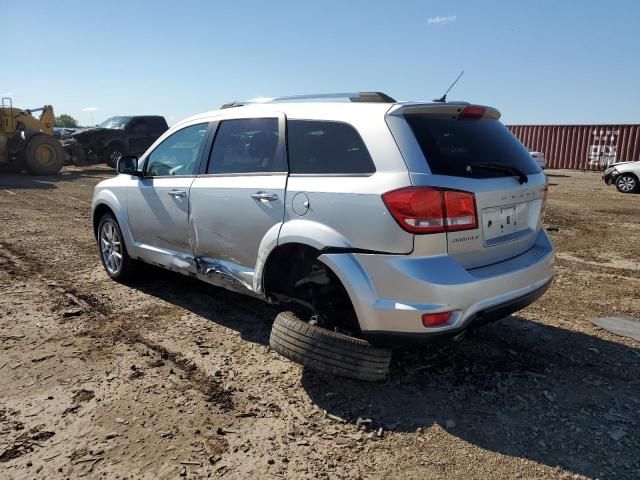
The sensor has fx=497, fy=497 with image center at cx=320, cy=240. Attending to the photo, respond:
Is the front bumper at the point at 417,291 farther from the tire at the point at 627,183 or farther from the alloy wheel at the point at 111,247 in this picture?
the tire at the point at 627,183

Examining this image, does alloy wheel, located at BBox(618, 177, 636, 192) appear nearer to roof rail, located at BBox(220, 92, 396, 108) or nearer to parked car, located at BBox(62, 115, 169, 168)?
roof rail, located at BBox(220, 92, 396, 108)

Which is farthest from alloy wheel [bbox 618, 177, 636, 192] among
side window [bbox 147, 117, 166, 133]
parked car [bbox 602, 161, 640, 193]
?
side window [bbox 147, 117, 166, 133]

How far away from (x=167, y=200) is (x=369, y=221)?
2.27 m

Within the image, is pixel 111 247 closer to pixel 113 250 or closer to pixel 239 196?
pixel 113 250

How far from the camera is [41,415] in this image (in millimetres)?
2854

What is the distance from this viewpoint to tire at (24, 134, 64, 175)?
684 inches

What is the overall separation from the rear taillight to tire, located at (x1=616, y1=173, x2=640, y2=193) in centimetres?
1473

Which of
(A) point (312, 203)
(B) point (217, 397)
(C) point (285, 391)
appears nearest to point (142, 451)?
(B) point (217, 397)

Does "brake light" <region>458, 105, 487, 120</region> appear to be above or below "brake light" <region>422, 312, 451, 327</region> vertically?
above

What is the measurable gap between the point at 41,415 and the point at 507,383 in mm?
2828

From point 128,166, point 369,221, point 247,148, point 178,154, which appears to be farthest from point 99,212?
point 369,221

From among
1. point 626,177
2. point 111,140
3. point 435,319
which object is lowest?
point 626,177

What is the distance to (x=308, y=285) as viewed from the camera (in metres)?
3.30

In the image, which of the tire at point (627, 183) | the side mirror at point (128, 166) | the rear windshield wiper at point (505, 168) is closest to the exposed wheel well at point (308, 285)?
the rear windshield wiper at point (505, 168)
